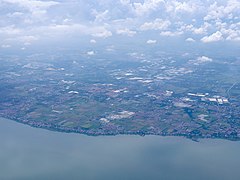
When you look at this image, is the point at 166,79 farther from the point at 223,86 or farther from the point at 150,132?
the point at 150,132

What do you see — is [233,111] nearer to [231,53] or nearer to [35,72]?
[35,72]

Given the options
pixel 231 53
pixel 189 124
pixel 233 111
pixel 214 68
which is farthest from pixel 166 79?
pixel 231 53

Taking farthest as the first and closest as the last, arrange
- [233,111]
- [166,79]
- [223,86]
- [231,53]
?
[231,53] → [166,79] → [223,86] → [233,111]

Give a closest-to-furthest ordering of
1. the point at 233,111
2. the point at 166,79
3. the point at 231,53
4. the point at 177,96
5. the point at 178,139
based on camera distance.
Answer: the point at 178,139 < the point at 233,111 < the point at 177,96 < the point at 166,79 < the point at 231,53

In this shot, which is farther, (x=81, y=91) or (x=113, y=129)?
(x=81, y=91)

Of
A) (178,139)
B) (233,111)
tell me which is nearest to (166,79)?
(233,111)

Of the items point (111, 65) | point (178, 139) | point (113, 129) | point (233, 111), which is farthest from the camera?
point (111, 65)
